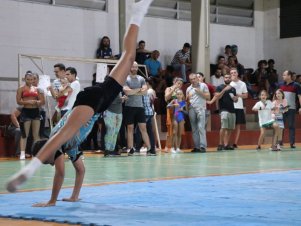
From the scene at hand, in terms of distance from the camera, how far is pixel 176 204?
572 centimetres

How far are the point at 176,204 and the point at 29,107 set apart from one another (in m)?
8.42

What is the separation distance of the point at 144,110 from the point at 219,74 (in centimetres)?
674

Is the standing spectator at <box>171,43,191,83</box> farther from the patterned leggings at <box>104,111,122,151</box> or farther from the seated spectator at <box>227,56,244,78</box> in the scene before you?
the patterned leggings at <box>104,111,122,151</box>

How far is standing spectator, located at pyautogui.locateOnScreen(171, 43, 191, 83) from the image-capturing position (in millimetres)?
20016

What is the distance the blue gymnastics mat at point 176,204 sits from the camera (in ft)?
15.8

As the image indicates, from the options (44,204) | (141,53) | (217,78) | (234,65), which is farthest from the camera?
(234,65)

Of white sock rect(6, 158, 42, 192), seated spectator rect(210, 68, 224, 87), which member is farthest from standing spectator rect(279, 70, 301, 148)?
white sock rect(6, 158, 42, 192)

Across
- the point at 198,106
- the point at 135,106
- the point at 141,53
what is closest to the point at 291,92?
the point at 198,106

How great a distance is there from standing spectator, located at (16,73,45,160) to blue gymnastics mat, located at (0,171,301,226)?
6.33m

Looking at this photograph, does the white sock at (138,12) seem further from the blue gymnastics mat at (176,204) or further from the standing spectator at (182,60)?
the standing spectator at (182,60)

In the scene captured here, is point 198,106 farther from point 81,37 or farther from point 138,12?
point 138,12

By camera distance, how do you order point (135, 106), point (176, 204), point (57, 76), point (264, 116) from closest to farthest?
1. point (176, 204)
2. point (57, 76)
3. point (135, 106)
4. point (264, 116)

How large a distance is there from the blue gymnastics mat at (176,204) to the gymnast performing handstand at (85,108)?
477 mm

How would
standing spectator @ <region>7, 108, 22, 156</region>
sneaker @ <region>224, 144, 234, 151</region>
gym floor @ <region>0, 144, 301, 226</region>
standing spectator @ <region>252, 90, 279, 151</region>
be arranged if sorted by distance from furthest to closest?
sneaker @ <region>224, 144, 234, 151</region> → standing spectator @ <region>252, 90, 279, 151</region> → standing spectator @ <region>7, 108, 22, 156</region> → gym floor @ <region>0, 144, 301, 226</region>
